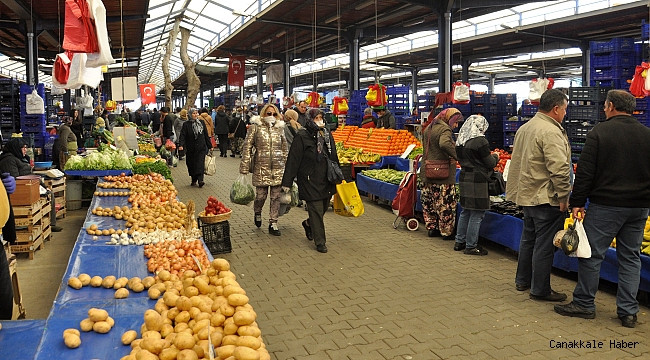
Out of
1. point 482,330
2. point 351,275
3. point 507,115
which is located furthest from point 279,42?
point 482,330

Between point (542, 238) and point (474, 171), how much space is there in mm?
1683

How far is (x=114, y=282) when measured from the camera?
12.3 ft

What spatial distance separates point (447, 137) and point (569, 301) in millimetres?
2668

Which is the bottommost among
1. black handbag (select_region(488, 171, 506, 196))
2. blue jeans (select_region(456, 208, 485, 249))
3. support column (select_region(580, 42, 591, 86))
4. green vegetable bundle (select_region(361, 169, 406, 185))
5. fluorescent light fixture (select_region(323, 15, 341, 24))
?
blue jeans (select_region(456, 208, 485, 249))

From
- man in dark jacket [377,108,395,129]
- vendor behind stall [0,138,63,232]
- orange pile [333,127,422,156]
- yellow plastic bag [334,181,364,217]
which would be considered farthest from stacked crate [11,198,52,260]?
man in dark jacket [377,108,395,129]

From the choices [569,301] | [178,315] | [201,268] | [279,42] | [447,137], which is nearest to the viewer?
[178,315]

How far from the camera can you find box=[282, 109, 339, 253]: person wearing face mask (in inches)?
266

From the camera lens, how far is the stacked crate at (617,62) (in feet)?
33.8

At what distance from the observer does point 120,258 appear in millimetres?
4402

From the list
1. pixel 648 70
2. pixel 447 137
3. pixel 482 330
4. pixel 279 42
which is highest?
pixel 279 42

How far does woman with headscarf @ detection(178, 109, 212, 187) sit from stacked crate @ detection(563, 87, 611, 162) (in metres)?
7.48

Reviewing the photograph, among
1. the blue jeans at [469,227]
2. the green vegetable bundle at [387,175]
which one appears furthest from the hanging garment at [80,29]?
the green vegetable bundle at [387,175]

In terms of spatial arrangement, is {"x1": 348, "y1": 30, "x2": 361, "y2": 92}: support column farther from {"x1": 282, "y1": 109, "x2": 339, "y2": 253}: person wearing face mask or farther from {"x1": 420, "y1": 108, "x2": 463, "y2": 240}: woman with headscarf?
{"x1": 282, "y1": 109, "x2": 339, "y2": 253}: person wearing face mask

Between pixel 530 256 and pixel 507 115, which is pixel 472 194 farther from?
pixel 507 115
